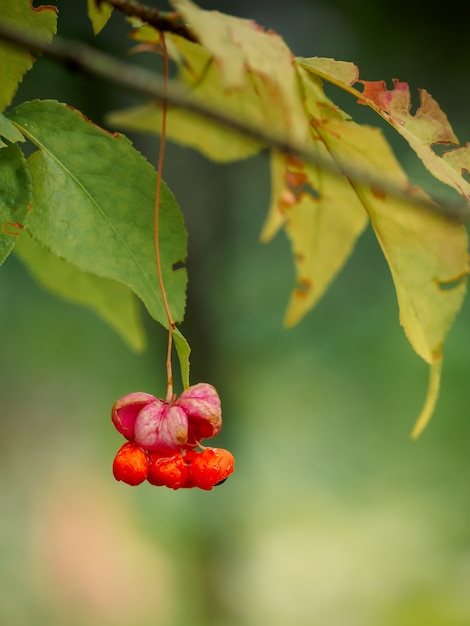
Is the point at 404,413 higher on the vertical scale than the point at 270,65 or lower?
lower

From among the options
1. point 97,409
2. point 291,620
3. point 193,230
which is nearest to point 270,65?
point 193,230

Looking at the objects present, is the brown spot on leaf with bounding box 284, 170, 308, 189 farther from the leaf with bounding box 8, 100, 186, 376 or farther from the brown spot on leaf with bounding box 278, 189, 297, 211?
the leaf with bounding box 8, 100, 186, 376

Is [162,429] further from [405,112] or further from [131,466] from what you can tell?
[405,112]

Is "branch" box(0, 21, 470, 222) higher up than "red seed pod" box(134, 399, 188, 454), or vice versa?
"branch" box(0, 21, 470, 222)

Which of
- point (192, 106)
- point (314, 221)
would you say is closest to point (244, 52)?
point (192, 106)

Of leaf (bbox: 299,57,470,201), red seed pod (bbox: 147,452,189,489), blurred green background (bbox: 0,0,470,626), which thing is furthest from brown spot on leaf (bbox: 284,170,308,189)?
blurred green background (bbox: 0,0,470,626)

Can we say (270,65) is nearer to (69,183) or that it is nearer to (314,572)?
(69,183)
